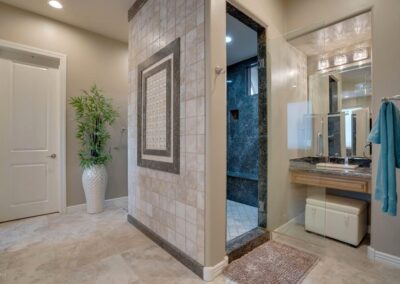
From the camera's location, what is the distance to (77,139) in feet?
Result: 11.0

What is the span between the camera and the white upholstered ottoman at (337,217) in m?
2.24

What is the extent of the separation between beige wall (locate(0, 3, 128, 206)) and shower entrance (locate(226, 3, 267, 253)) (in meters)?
2.00

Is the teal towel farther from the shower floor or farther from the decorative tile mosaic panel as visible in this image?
the decorative tile mosaic panel

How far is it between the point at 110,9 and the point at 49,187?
2787 mm

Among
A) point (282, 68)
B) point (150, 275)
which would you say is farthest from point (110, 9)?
point (150, 275)

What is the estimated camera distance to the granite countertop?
2199 mm

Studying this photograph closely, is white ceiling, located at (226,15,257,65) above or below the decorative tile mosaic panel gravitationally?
above

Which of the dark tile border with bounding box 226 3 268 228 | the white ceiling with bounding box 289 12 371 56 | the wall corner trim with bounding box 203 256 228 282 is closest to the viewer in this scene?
the wall corner trim with bounding box 203 256 228 282

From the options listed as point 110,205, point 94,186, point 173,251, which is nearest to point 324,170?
point 173,251

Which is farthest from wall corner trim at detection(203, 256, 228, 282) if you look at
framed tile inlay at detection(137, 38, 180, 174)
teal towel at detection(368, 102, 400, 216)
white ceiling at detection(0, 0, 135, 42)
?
white ceiling at detection(0, 0, 135, 42)

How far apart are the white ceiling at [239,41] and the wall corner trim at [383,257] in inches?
116

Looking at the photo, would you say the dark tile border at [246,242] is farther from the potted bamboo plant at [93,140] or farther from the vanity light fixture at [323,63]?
the vanity light fixture at [323,63]

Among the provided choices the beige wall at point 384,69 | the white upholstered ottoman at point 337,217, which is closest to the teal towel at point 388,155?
the beige wall at point 384,69

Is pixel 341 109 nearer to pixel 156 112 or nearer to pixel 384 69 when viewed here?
pixel 384 69
